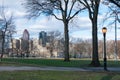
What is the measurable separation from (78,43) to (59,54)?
1113cm

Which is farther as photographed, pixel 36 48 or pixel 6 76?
pixel 36 48

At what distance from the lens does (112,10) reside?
36.6 metres

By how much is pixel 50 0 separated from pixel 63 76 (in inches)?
1326

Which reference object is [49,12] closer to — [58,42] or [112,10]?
[112,10]

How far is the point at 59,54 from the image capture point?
526ft

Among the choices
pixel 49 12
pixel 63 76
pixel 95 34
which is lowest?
pixel 63 76

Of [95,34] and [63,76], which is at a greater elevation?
[95,34]

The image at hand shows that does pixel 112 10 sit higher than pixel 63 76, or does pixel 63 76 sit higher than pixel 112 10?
pixel 112 10

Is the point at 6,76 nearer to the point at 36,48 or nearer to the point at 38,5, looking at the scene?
the point at 38,5

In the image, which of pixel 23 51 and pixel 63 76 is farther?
pixel 23 51

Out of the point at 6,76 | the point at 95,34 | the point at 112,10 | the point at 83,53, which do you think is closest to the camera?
the point at 6,76

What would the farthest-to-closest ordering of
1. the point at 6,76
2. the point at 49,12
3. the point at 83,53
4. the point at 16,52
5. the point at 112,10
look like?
the point at 83,53 < the point at 16,52 < the point at 49,12 < the point at 112,10 < the point at 6,76

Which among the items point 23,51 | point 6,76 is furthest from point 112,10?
point 23,51

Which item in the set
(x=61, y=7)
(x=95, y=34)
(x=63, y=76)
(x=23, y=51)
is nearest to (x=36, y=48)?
(x=23, y=51)
